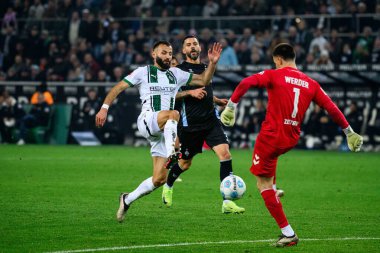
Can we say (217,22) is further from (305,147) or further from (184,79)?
(184,79)

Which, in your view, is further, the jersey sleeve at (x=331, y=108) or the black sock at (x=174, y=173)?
the black sock at (x=174, y=173)

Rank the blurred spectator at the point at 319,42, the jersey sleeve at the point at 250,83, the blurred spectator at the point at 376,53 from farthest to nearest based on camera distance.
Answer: the blurred spectator at the point at 319,42 → the blurred spectator at the point at 376,53 → the jersey sleeve at the point at 250,83

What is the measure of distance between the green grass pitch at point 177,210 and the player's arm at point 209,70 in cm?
186

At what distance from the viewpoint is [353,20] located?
28.9 meters

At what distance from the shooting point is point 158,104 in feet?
39.1

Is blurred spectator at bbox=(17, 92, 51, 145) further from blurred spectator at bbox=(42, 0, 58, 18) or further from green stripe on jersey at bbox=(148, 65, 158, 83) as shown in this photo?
green stripe on jersey at bbox=(148, 65, 158, 83)

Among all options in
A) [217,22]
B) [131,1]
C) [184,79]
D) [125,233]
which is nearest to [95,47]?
[131,1]

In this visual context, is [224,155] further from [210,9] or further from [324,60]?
[210,9]

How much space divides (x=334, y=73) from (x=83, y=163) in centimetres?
981

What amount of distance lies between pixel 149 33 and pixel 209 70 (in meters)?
20.8

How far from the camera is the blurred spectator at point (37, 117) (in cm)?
3033

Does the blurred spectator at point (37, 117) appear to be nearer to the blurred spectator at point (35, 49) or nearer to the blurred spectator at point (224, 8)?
the blurred spectator at point (35, 49)

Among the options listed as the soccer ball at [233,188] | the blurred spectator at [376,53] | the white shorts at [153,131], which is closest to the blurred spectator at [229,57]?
the blurred spectator at [376,53]

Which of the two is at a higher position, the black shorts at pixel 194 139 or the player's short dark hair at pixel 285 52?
the player's short dark hair at pixel 285 52
